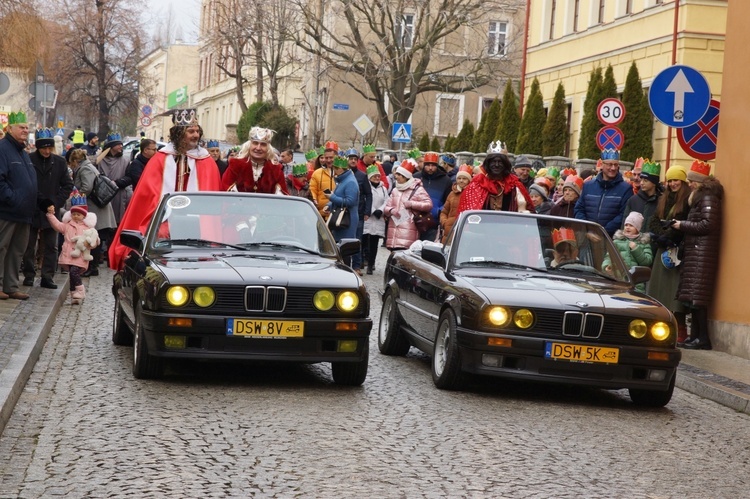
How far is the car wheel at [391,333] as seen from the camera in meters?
12.6

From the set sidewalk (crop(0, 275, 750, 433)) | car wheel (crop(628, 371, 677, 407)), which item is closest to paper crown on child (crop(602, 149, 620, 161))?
sidewalk (crop(0, 275, 750, 433))

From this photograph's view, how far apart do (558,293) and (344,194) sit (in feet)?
35.4

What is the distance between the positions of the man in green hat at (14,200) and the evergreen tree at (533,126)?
28292mm

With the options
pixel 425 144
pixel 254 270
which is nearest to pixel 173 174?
pixel 254 270

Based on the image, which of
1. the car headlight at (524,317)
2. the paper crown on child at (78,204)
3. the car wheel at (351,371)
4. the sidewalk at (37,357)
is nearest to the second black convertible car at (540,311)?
the car headlight at (524,317)

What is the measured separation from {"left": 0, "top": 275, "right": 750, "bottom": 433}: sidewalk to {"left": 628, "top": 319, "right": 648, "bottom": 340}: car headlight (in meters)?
1.37

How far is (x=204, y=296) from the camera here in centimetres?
974

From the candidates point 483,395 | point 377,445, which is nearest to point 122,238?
point 483,395

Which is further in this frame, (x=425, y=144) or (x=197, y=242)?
(x=425, y=144)

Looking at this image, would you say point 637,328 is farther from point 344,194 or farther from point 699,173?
point 344,194

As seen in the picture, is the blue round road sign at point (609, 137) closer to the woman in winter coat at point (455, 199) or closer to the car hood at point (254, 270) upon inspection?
the woman in winter coat at point (455, 199)

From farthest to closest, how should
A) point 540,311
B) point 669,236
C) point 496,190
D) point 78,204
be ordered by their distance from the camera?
point 78,204, point 669,236, point 496,190, point 540,311

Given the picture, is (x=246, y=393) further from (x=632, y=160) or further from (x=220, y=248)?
(x=632, y=160)

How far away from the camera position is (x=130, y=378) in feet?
33.7
